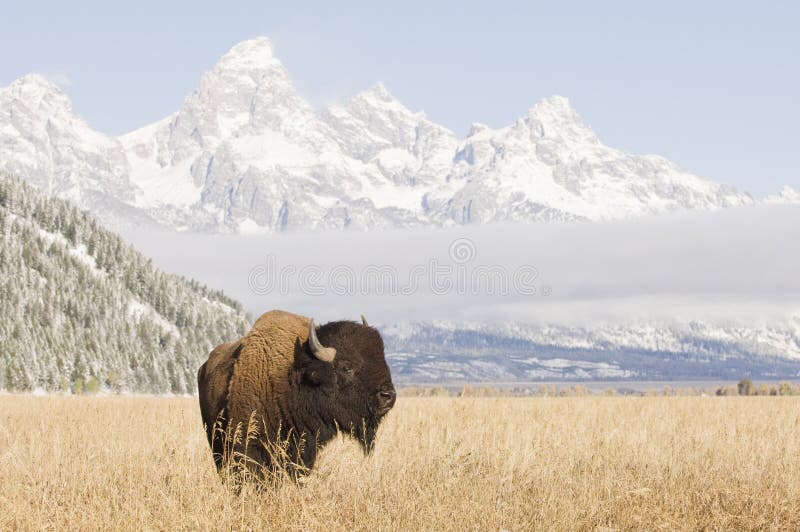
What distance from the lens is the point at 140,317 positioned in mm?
132625

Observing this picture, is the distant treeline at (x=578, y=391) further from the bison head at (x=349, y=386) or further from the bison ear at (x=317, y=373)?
the bison ear at (x=317, y=373)

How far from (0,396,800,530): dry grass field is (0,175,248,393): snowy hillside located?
298ft

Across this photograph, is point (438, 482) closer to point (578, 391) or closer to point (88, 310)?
point (578, 391)

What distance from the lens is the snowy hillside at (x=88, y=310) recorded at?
356ft

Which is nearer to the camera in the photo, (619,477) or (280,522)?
(280,522)

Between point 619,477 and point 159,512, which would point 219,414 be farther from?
point 619,477

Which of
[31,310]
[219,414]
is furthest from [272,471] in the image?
[31,310]

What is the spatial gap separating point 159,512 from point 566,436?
28.4 feet

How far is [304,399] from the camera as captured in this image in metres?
10.9

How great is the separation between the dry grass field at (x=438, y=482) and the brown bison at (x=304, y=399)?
477 millimetres

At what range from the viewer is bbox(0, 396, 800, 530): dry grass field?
927 centimetres

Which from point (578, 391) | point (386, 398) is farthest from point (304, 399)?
point (578, 391)

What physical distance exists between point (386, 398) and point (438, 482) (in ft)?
3.70

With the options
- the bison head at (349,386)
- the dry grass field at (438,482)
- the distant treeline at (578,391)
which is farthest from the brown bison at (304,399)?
the distant treeline at (578,391)
